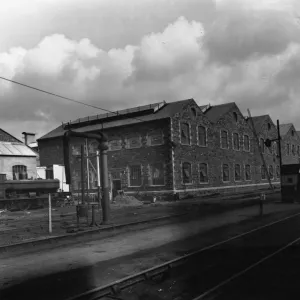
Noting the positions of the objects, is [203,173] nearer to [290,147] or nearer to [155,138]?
[155,138]

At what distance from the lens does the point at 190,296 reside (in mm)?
5852

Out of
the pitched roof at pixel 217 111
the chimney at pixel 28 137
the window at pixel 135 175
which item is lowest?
the window at pixel 135 175

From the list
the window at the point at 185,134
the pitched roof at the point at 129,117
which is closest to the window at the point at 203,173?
the window at the point at 185,134

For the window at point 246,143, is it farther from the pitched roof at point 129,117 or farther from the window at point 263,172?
the pitched roof at point 129,117

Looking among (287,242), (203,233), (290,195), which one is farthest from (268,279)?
(290,195)

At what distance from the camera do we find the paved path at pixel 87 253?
8116 mm

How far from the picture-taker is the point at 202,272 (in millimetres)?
7305

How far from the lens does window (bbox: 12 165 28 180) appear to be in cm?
3212

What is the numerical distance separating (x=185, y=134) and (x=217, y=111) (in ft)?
28.3

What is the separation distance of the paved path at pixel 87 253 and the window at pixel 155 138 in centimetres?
1668

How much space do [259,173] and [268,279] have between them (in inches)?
1533

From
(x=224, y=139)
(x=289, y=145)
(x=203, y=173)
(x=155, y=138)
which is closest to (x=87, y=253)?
(x=155, y=138)

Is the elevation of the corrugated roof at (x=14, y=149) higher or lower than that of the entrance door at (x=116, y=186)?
higher

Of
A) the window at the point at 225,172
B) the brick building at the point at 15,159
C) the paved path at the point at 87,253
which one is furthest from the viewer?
the window at the point at 225,172
